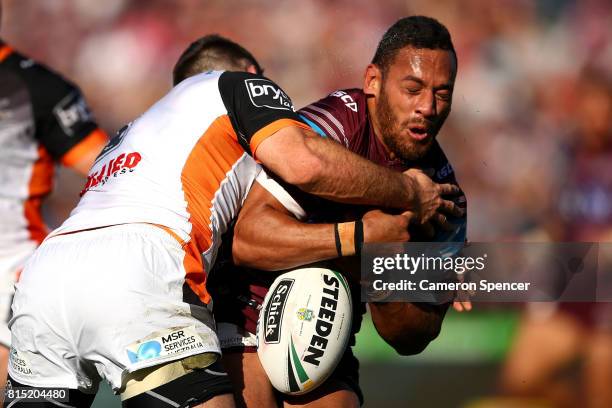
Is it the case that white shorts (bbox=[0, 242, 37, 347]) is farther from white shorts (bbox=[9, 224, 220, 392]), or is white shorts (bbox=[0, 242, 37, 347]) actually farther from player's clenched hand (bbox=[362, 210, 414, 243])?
player's clenched hand (bbox=[362, 210, 414, 243])

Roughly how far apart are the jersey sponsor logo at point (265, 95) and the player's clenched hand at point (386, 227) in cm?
51

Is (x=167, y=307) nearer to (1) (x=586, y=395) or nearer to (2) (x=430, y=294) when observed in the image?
(2) (x=430, y=294)

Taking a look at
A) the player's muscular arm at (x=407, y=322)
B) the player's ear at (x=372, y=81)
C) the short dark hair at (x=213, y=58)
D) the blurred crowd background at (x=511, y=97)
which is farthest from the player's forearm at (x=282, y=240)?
the blurred crowd background at (x=511, y=97)

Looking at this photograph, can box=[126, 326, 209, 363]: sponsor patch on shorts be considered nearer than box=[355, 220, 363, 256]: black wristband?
Yes

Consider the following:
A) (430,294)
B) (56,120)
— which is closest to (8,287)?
(56,120)

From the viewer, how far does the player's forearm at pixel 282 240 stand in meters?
3.33

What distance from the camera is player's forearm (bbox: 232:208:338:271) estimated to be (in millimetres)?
3328

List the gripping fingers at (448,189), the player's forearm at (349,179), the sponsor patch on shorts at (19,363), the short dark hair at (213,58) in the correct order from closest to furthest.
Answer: the sponsor patch on shorts at (19,363) < the player's forearm at (349,179) < the gripping fingers at (448,189) < the short dark hair at (213,58)

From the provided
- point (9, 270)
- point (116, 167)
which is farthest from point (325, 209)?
point (9, 270)

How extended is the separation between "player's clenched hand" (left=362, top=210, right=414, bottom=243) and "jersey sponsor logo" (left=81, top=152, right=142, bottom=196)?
0.85m

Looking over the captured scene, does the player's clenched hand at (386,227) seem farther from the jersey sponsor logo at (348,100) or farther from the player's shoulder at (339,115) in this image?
the jersey sponsor logo at (348,100)

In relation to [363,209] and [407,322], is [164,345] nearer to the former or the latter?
[363,209]

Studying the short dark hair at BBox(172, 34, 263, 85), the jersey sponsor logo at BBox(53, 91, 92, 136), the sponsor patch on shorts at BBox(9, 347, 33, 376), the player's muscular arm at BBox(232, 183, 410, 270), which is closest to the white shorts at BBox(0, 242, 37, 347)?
the jersey sponsor logo at BBox(53, 91, 92, 136)

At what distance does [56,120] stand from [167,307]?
95.3 inches
